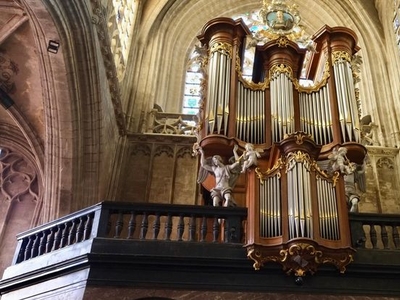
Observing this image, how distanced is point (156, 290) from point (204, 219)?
125cm

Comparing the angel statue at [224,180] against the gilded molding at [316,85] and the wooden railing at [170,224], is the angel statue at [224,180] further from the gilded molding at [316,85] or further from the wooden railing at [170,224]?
the gilded molding at [316,85]

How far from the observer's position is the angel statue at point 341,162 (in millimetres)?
8148

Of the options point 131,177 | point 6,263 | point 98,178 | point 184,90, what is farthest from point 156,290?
point 184,90

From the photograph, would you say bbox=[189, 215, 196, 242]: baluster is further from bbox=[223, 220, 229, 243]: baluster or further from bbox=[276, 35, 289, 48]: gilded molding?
bbox=[276, 35, 289, 48]: gilded molding

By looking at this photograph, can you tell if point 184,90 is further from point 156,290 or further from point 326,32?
point 156,290

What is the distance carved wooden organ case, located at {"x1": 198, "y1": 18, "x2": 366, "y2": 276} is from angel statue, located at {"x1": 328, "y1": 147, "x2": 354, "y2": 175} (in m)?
0.17

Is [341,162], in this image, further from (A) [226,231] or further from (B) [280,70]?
(B) [280,70]

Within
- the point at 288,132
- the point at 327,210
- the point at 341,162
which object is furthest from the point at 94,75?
the point at 327,210

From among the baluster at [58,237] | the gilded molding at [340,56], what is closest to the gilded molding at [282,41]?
the gilded molding at [340,56]

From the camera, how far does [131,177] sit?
1300cm

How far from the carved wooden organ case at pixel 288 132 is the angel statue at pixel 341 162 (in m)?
0.17

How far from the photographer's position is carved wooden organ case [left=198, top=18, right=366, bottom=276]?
726cm

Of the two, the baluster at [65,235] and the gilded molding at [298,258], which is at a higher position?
the baluster at [65,235]

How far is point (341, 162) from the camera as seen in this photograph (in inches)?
324
